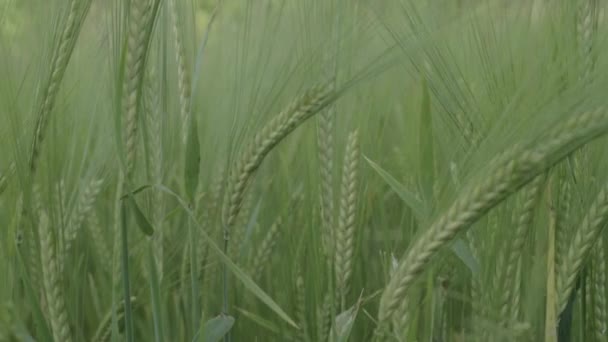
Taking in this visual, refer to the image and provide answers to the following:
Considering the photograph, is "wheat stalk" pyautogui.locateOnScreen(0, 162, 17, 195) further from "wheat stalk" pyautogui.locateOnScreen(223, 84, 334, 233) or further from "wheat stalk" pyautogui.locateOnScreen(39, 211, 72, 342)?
Result: "wheat stalk" pyautogui.locateOnScreen(223, 84, 334, 233)

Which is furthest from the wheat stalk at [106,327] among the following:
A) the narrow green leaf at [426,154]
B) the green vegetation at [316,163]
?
the narrow green leaf at [426,154]

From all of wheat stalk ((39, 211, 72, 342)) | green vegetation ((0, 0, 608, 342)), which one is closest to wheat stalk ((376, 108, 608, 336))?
green vegetation ((0, 0, 608, 342))

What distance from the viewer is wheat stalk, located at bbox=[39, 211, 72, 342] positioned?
0.94 m

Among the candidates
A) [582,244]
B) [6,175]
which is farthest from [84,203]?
[582,244]

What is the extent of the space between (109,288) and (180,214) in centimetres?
16

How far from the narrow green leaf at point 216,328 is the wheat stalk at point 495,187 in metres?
0.19

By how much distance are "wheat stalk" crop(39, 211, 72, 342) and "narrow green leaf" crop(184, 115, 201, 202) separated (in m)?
0.15

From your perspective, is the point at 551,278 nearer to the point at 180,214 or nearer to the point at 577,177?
the point at 577,177

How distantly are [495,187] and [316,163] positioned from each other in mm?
415

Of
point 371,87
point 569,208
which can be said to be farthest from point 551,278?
point 371,87

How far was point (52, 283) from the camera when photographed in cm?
95

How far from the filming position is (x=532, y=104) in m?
0.80

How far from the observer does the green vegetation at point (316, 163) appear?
2.79ft

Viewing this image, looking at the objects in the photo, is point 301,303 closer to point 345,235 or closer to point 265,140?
point 345,235
